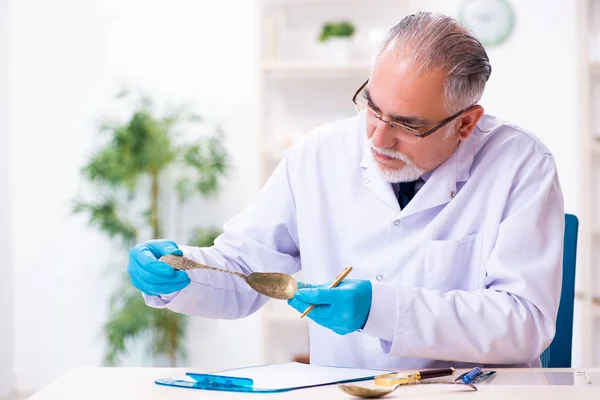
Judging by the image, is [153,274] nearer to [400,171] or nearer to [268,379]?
[268,379]

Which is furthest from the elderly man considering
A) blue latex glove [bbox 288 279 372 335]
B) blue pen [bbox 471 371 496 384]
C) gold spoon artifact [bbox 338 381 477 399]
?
gold spoon artifact [bbox 338 381 477 399]

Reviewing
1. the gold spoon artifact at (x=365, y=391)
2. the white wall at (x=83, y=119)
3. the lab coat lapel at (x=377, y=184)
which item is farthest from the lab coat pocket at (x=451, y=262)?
the white wall at (x=83, y=119)

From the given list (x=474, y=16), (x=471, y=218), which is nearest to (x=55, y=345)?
(x=474, y=16)

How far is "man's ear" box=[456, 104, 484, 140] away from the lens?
155 cm

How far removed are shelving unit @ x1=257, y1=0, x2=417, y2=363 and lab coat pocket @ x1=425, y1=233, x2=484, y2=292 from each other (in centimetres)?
169

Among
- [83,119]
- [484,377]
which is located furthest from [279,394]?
[83,119]

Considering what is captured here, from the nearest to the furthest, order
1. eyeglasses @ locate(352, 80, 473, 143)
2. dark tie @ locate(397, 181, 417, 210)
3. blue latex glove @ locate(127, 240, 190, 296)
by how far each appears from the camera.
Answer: blue latex glove @ locate(127, 240, 190, 296) → eyeglasses @ locate(352, 80, 473, 143) → dark tie @ locate(397, 181, 417, 210)

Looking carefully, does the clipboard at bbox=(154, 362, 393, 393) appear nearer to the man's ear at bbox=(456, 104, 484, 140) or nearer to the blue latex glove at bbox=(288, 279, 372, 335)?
the blue latex glove at bbox=(288, 279, 372, 335)

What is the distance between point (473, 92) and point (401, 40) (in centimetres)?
19

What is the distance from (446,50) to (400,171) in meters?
0.26

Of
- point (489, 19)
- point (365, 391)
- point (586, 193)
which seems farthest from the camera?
point (489, 19)

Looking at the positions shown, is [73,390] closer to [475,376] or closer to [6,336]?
[475,376]

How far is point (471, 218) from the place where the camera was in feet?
4.98

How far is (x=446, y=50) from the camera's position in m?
1.46
